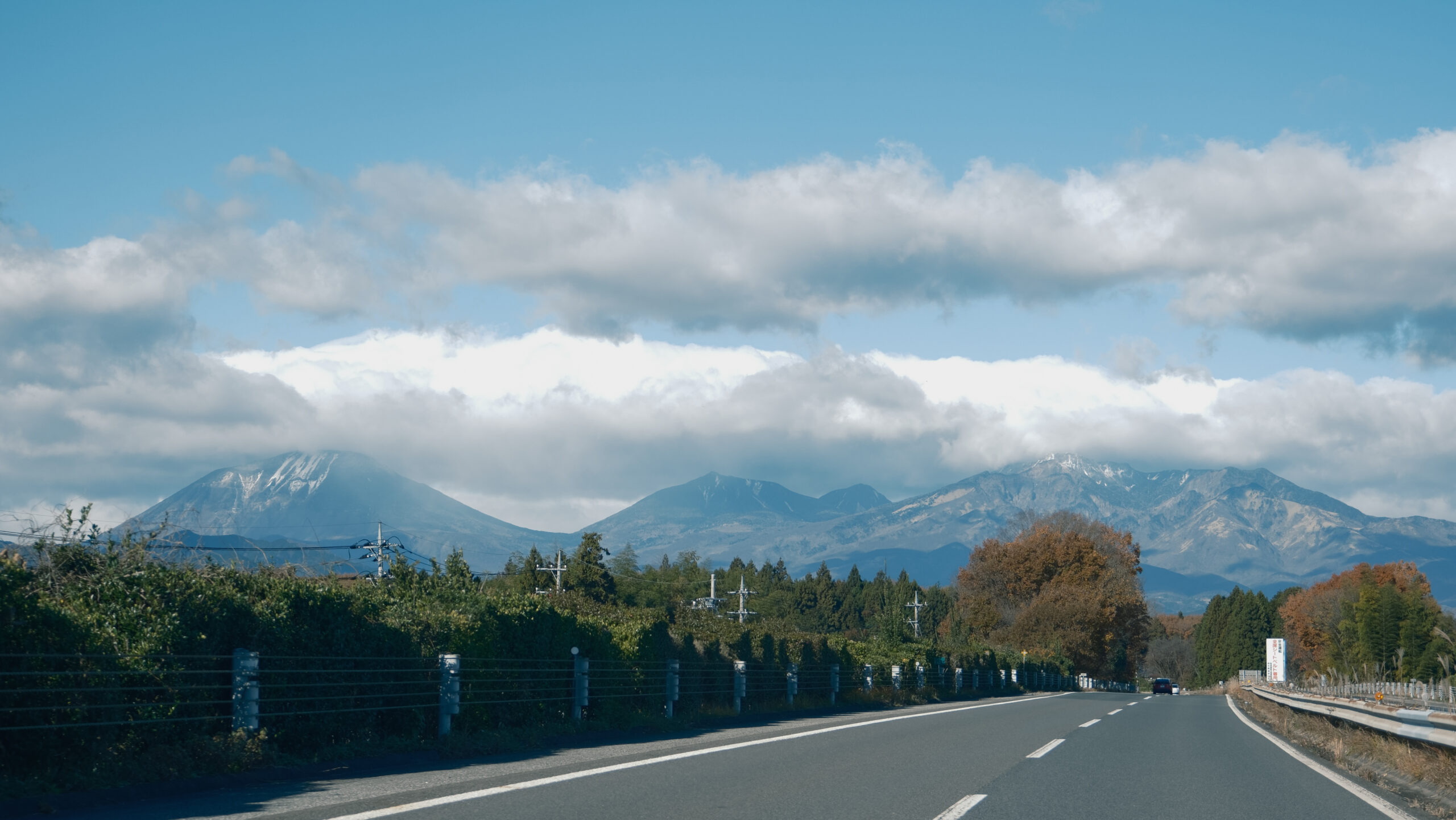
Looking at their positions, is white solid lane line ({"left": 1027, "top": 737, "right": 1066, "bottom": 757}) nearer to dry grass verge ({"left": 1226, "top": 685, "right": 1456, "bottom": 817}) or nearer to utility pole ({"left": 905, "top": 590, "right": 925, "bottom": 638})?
dry grass verge ({"left": 1226, "top": 685, "right": 1456, "bottom": 817})

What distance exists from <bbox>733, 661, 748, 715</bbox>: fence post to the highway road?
650cm

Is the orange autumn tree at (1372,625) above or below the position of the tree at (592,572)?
below

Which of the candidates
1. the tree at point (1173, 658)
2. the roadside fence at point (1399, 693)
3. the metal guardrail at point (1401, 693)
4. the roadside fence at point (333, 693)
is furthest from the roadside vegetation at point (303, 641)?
the tree at point (1173, 658)

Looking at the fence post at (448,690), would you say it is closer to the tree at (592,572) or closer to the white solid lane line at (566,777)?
the white solid lane line at (566,777)

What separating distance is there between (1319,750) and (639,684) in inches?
408

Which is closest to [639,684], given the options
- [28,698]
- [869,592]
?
[28,698]

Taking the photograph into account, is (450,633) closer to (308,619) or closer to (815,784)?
(308,619)

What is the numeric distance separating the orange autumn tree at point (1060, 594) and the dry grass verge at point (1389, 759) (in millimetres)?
54977

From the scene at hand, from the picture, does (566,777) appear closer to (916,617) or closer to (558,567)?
(558,567)

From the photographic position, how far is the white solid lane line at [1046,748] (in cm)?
1288

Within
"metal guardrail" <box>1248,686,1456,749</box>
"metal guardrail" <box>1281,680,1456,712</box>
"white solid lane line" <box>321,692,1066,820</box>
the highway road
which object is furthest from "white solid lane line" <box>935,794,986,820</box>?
"metal guardrail" <box>1281,680,1456,712</box>

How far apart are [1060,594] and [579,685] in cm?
6314

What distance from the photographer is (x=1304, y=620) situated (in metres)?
124

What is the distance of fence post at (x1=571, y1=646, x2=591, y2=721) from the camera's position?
1648cm
